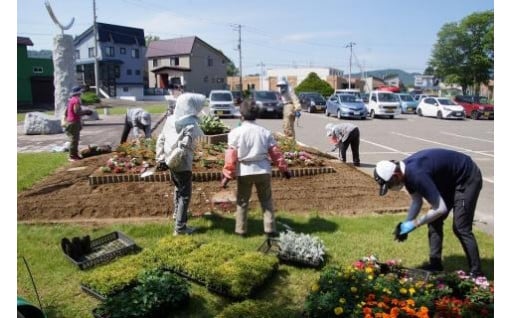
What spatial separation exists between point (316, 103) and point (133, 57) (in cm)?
3437

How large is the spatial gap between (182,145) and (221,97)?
21.8m

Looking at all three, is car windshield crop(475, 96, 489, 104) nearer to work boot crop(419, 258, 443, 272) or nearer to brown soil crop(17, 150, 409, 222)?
brown soil crop(17, 150, 409, 222)

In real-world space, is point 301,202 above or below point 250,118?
below

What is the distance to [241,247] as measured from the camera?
516 centimetres

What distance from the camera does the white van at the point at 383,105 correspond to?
27.8m

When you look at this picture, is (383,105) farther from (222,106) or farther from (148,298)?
(148,298)

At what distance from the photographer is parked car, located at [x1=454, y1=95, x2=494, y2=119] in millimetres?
28641

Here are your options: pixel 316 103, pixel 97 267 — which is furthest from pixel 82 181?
pixel 316 103

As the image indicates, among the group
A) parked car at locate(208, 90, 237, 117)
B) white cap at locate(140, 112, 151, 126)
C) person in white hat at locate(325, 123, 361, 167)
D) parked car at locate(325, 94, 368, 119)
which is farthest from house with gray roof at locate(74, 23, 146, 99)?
person in white hat at locate(325, 123, 361, 167)

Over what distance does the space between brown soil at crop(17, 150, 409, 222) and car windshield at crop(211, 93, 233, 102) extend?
18.9 metres

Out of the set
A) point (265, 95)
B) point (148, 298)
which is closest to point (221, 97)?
point (265, 95)

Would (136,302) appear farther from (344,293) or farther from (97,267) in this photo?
(344,293)
